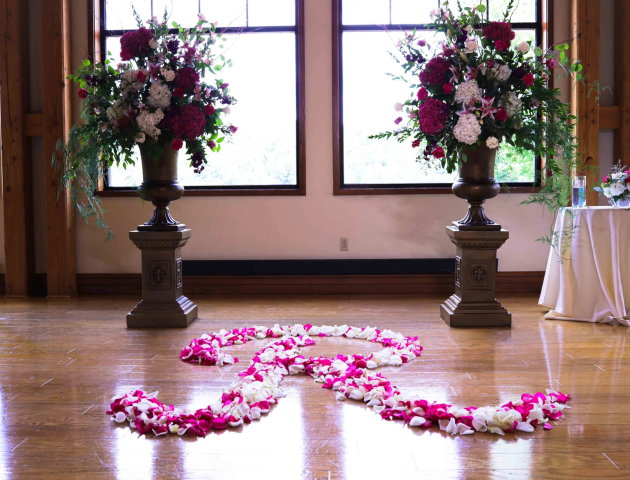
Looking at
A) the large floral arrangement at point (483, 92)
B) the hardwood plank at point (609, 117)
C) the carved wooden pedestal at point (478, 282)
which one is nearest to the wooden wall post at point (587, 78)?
the hardwood plank at point (609, 117)

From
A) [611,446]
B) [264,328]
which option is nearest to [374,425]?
[611,446]

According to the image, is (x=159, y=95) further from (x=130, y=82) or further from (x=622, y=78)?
(x=622, y=78)

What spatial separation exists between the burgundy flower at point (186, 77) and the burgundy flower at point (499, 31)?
5.60 feet

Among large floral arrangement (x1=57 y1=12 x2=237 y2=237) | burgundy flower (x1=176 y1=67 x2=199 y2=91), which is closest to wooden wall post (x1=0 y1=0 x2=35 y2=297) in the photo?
large floral arrangement (x1=57 y1=12 x2=237 y2=237)

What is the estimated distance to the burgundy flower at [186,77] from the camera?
3.35 metres

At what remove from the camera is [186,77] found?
11.0 ft

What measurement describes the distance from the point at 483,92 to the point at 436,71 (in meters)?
0.30

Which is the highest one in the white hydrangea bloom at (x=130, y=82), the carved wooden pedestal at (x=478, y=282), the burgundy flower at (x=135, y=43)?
the burgundy flower at (x=135, y=43)

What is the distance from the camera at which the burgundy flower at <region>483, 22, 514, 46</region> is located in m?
3.21

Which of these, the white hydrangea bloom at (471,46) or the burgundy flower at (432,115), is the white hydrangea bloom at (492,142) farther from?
the white hydrangea bloom at (471,46)

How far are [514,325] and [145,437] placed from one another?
8.10 ft

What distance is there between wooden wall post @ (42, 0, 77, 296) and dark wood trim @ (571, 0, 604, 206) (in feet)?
13.5

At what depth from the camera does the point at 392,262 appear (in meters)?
4.75

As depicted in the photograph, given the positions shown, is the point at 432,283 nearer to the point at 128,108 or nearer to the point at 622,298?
the point at 622,298
